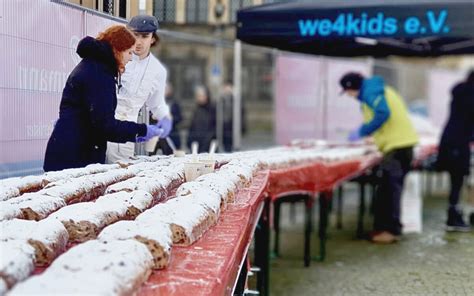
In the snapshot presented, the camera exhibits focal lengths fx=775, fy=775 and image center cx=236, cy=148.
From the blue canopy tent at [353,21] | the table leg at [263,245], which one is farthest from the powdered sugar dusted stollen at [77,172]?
the blue canopy tent at [353,21]

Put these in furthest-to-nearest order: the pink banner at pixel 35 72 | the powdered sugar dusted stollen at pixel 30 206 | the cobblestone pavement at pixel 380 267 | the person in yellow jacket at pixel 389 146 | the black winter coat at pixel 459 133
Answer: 1. the black winter coat at pixel 459 133
2. the person in yellow jacket at pixel 389 146
3. the cobblestone pavement at pixel 380 267
4. the pink banner at pixel 35 72
5. the powdered sugar dusted stollen at pixel 30 206

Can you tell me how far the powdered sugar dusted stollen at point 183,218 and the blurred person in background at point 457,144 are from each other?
6019 millimetres

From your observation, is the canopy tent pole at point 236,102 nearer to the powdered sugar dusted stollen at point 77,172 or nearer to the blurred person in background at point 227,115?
the blurred person in background at point 227,115

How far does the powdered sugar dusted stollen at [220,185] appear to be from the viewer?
3.66 metres

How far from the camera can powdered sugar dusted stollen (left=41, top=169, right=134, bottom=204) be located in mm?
3403

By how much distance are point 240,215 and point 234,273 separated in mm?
552

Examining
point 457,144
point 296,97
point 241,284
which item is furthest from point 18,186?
point 296,97

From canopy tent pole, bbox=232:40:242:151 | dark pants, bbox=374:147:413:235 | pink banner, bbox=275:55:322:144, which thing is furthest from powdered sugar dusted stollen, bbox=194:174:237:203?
pink banner, bbox=275:55:322:144

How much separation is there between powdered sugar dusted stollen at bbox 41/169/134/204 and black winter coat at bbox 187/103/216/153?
17.6 feet

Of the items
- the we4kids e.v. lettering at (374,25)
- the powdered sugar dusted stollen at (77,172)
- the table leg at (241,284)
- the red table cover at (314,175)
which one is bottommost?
the table leg at (241,284)

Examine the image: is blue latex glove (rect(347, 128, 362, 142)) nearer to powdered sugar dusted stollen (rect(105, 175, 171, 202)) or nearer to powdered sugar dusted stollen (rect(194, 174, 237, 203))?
powdered sugar dusted stollen (rect(194, 174, 237, 203))

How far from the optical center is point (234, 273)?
3.02 metres

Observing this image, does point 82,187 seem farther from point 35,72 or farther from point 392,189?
point 392,189

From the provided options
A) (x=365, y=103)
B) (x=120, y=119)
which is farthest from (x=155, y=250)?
(x=365, y=103)
